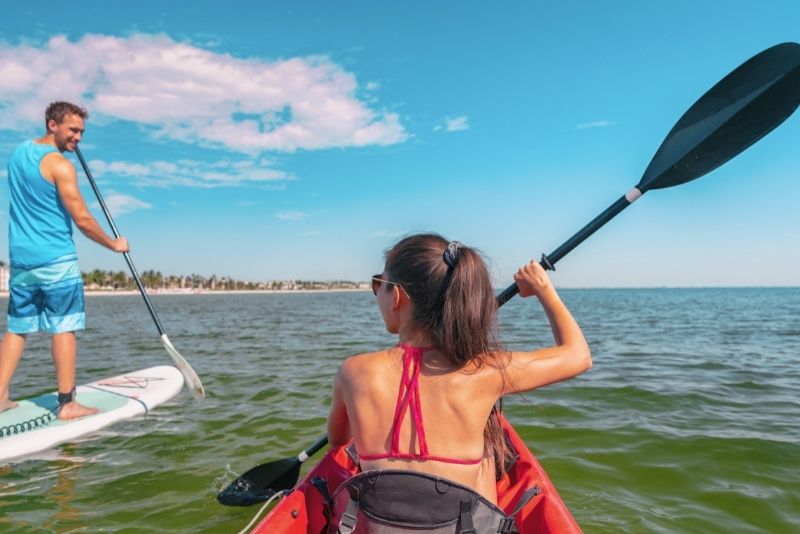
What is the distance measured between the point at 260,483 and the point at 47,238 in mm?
2947

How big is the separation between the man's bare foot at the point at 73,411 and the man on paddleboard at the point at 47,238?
52cm

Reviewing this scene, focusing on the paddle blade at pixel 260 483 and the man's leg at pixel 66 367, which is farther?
the man's leg at pixel 66 367

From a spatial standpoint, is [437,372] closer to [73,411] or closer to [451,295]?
[451,295]

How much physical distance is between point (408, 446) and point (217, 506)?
2390 millimetres

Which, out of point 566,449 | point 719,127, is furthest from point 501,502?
point 719,127

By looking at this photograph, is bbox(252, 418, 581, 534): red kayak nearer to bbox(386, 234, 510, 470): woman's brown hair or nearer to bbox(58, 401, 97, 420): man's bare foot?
bbox(386, 234, 510, 470): woman's brown hair

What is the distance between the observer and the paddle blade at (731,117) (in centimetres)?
316

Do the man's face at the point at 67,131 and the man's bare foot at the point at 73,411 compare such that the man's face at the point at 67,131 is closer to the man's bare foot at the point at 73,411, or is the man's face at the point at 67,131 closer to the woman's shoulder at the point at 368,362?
the man's bare foot at the point at 73,411

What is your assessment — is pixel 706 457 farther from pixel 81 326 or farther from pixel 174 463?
pixel 81 326

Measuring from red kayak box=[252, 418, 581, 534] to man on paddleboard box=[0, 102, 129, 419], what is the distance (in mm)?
3204

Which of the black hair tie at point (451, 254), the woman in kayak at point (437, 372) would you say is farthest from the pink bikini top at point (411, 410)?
the black hair tie at point (451, 254)

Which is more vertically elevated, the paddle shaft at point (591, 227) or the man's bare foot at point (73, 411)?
the paddle shaft at point (591, 227)

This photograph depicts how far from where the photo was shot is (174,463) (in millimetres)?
4414

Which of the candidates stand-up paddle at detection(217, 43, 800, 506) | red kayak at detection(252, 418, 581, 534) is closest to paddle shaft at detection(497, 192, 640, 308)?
stand-up paddle at detection(217, 43, 800, 506)
